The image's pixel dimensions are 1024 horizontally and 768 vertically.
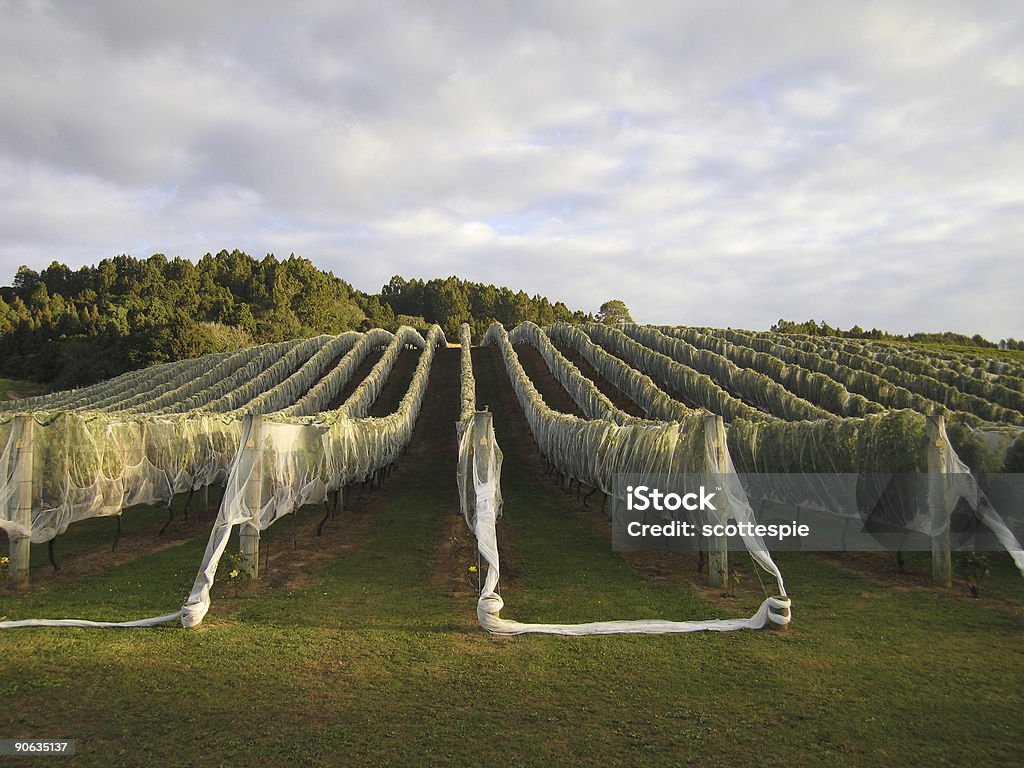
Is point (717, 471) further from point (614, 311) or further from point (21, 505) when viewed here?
point (614, 311)

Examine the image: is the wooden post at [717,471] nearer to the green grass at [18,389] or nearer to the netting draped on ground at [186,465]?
the netting draped on ground at [186,465]

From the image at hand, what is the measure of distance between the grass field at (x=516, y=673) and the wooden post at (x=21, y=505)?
420mm

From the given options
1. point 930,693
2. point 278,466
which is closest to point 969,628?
point 930,693

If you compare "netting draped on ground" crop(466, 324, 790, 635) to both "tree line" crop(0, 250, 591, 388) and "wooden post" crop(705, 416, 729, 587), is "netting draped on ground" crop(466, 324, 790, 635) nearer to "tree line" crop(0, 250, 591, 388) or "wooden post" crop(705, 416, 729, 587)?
"wooden post" crop(705, 416, 729, 587)

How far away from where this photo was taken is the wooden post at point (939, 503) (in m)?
10.8

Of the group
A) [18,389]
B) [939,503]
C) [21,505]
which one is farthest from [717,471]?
[18,389]

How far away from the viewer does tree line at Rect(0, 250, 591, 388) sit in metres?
61.4

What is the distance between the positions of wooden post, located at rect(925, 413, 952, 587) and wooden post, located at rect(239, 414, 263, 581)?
1170 cm

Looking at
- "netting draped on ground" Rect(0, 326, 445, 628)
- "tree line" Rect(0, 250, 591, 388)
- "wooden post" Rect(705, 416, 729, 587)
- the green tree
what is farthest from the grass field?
the green tree

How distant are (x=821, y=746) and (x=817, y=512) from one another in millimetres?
11765

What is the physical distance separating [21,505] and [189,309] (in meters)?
72.8

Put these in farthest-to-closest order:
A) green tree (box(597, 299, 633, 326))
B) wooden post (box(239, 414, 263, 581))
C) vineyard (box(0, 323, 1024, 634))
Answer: green tree (box(597, 299, 633, 326))
wooden post (box(239, 414, 263, 581))
vineyard (box(0, 323, 1024, 634))

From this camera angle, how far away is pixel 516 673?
24.7 feet

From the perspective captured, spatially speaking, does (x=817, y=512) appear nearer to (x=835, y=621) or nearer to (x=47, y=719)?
(x=835, y=621)
